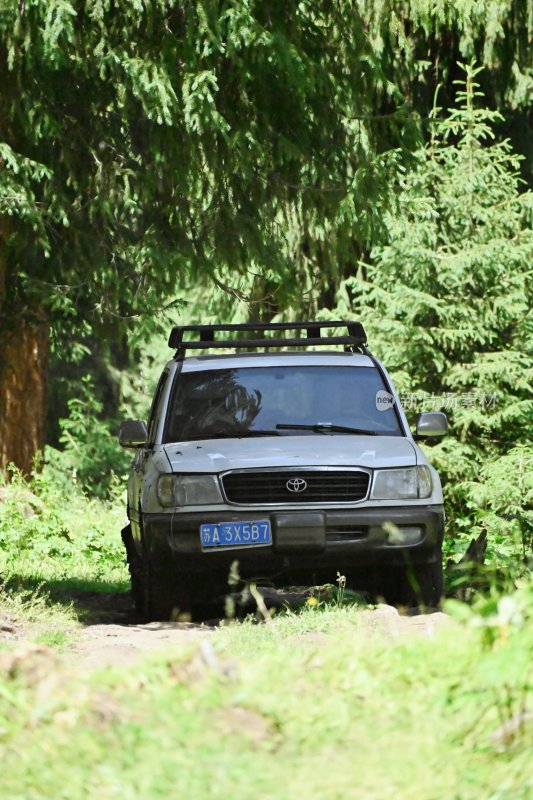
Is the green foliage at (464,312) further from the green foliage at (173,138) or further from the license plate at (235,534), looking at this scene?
the license plate at (235,534)

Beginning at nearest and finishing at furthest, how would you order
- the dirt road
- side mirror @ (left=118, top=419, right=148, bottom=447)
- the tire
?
the dirt road, the tire, side mirror @ (left=118, top=419, right=148, bottom=447)

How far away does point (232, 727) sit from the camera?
4.48 m

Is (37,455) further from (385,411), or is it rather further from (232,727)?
(232,727)

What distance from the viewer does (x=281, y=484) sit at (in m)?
8.73

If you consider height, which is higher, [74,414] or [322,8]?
[322,8]

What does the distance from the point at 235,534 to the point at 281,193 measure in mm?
6183

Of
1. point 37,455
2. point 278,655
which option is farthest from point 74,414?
point 278,655

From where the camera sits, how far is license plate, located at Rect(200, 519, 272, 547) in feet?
28.0

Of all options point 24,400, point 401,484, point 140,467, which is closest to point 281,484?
point 401,484

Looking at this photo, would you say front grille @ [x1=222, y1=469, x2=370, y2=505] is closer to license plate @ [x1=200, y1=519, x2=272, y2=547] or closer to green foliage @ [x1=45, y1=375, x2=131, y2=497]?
license plate @ [x1=200, y1=519, x2=272, y2=547]

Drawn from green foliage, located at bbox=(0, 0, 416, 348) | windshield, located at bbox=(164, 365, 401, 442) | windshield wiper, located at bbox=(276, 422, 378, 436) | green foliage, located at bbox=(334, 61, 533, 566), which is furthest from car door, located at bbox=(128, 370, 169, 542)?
green foliage, located at bbox=(334, 61, 533, 566)

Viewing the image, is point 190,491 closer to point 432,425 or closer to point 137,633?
point 137,633

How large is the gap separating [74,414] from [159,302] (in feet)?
35.9

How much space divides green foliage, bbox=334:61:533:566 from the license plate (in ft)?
27.6
